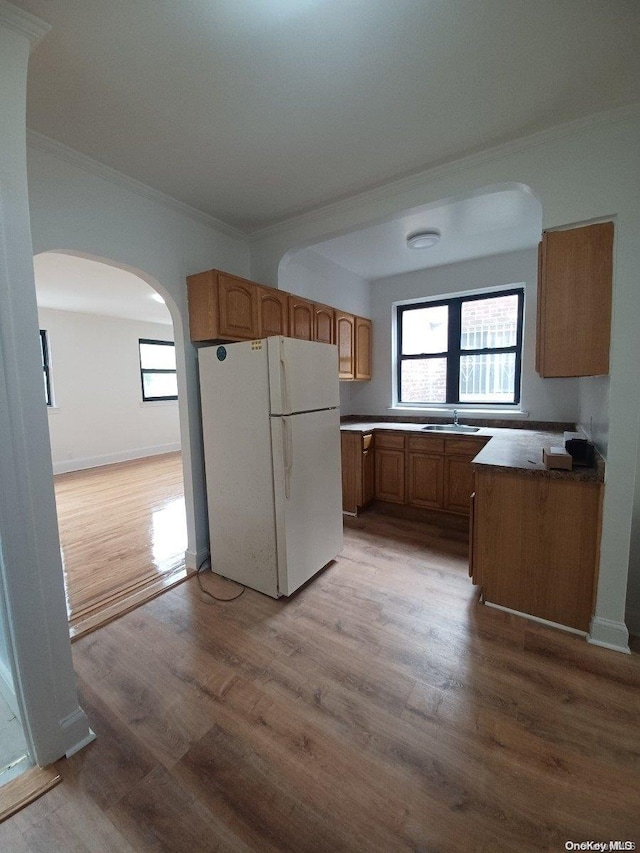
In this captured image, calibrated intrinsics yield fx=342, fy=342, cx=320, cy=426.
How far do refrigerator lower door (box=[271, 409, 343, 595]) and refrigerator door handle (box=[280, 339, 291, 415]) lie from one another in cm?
6

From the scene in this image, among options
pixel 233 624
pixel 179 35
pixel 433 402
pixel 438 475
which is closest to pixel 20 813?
pixel 233 624

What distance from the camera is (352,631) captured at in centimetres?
193

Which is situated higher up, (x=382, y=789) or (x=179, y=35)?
(x=179, y=35)

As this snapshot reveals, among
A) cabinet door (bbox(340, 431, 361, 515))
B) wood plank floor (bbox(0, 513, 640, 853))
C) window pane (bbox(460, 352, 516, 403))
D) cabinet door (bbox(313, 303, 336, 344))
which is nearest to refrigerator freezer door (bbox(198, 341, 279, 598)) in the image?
wood plank floor (bbox(0, 513, 640, 853))

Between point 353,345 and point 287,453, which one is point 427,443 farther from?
point 287,453

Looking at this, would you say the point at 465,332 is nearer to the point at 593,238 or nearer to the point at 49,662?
the point at 593,238

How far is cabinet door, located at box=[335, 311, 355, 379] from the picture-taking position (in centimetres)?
366

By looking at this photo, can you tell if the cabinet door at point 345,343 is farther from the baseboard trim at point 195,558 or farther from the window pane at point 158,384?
the window pane at point 158,384

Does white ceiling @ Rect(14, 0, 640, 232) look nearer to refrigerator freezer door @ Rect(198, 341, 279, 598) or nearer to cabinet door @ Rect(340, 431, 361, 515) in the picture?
refrigerator freezer door @ Rect(198, 341, 279, 598)

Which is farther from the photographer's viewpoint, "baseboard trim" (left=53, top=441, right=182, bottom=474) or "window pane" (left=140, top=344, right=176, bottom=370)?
"window pane" (left=140, top=344, right=176, bottom=370)

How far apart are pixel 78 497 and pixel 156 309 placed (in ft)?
10.3

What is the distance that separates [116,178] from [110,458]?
5.22m

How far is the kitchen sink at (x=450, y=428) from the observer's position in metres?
3.62

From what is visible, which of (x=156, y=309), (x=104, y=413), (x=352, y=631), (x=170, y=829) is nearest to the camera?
(x=170, y=829)
